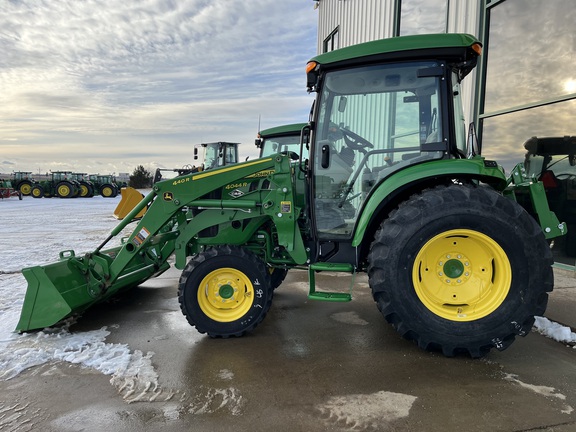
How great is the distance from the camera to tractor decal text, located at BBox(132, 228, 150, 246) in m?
3.61

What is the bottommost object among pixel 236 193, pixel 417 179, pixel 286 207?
pixel 286 207

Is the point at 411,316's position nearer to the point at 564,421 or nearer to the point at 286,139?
the point at 564,421

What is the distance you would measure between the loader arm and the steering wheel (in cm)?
58

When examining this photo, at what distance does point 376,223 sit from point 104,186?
97.6ft

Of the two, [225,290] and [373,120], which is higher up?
[373,120]

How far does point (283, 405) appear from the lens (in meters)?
2.41

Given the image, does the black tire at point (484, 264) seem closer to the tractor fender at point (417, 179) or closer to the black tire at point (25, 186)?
the tractor fender at point (417, 179)

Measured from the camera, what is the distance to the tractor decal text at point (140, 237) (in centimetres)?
361

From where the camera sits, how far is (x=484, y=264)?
301 cm

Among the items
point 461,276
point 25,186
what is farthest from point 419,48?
point 25,186

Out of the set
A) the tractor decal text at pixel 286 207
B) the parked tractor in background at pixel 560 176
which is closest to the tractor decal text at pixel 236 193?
the tractor decal text at pixel 286 207

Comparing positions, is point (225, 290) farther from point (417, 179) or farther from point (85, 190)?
point (85, 190)

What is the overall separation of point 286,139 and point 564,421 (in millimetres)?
6022

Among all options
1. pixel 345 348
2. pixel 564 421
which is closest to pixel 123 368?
pixel 345 348
